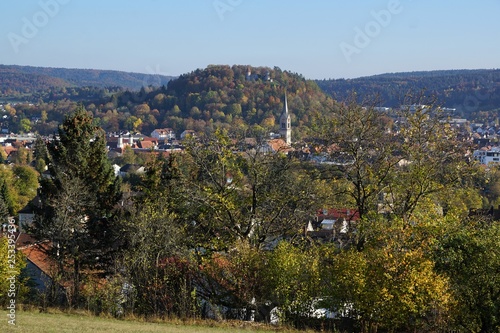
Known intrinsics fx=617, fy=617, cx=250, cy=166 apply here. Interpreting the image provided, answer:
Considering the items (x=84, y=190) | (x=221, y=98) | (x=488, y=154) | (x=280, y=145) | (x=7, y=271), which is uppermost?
(x=221, y=98)

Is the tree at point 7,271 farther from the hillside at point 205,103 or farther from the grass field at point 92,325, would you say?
the hillside at point 205,103

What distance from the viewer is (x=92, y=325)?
37.4ft

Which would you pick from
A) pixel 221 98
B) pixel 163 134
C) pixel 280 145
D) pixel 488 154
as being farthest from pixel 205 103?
pixel 280 145

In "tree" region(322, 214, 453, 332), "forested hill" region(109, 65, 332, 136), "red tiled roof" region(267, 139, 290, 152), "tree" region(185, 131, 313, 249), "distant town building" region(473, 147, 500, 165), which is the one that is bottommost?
"distant town building" region(473, 147, 500, 165)

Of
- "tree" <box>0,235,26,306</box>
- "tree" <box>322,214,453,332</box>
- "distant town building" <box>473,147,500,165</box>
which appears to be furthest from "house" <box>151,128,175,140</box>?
"tree" <box>322,214,453,332</box>

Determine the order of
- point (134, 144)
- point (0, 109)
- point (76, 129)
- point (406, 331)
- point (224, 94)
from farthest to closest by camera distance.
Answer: point (0, 109)
point (224, 94)
point (134, 144)
point (76, 129)
point (406, 331)

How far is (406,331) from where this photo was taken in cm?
1227

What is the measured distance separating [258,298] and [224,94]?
12193cm

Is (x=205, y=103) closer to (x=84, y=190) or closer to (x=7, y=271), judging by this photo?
(x=84, y=190)

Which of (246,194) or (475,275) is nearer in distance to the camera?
(475,275)

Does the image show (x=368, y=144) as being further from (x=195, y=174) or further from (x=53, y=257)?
(x=53, y=257)

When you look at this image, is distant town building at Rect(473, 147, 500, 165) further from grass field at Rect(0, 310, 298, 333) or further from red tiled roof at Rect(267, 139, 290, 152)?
grass field at Rect(0, 310, 298, 333)

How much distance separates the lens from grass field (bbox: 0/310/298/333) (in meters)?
10.4

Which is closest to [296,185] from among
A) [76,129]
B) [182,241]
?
[182,241]
